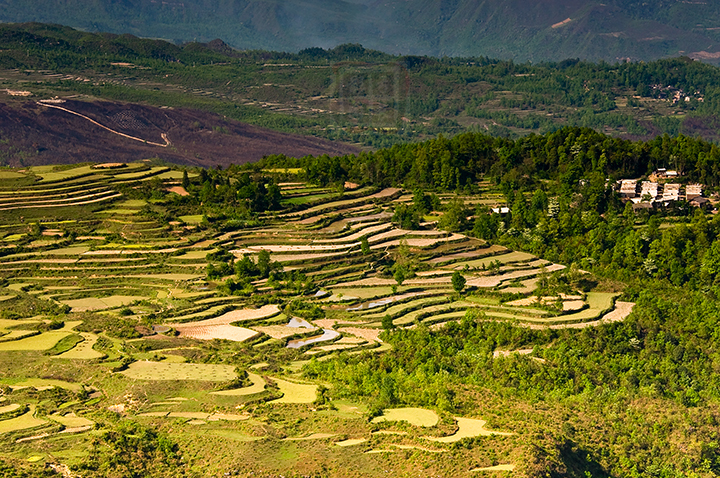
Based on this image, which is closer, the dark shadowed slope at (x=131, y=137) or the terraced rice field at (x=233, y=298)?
the terraced rice field at (x=233, y=298)

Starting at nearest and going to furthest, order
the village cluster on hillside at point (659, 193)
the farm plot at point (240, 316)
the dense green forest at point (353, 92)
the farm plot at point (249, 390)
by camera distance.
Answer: the farm plot at point (249, 390) < the farm plot at point (240, 316) < the village cluster on hillside at point (659, 193) < the dense green forest at point (353, 92)

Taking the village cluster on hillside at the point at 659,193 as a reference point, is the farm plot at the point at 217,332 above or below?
below

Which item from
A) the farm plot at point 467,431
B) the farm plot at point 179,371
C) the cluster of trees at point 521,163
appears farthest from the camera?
the cluster of trees at point 521,163

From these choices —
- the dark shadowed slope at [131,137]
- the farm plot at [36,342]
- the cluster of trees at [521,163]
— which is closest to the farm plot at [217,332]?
the farm plot at [36,342]

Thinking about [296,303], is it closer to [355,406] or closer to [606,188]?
[355,406]

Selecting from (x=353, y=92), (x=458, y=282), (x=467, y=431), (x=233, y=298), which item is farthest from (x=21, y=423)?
(x=353, y=92)

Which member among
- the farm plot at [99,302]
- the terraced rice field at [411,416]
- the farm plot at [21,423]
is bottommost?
the terraced rice field at [411,416]

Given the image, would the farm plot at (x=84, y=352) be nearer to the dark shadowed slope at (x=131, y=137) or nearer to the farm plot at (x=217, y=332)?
the farm plot at (x=217, y=332)

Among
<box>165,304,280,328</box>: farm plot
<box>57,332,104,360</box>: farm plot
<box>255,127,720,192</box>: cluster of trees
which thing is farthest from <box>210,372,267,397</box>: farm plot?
<box>255,127,720,192</box>: cluster of trees
